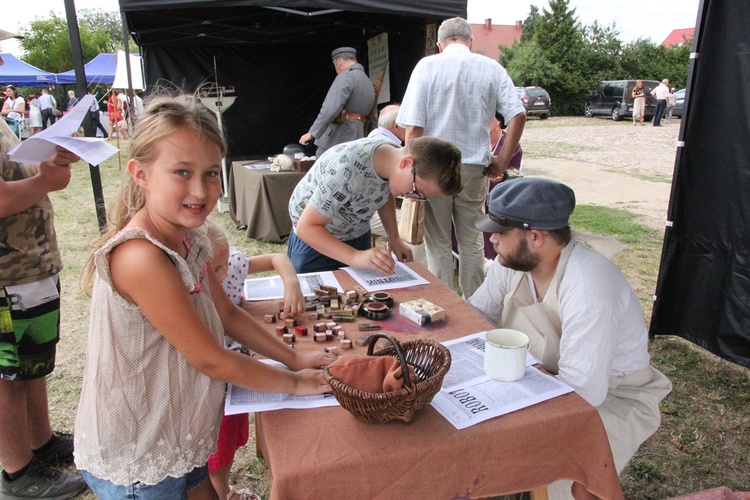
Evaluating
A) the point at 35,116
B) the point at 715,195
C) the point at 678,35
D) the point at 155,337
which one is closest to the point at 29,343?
the point at 155,337

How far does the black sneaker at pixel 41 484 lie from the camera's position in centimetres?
209

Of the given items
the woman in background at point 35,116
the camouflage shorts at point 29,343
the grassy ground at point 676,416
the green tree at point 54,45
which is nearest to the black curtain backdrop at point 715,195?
the grassy ground at point 676,416

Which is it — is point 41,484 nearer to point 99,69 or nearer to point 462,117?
point 462,117

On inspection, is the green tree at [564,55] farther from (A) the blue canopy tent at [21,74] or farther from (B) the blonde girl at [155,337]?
(B) the blonde girl at [155,337]

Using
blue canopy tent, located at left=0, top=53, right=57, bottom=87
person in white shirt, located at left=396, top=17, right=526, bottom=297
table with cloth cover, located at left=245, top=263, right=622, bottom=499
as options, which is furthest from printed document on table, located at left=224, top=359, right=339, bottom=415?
blue canopy tent, located at left=0, top=53, right=57, bottom=87

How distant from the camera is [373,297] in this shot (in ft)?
6.78

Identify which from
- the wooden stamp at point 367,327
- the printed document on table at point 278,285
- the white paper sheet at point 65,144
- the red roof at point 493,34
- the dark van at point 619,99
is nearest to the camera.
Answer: the white paper sheet at point 65,144

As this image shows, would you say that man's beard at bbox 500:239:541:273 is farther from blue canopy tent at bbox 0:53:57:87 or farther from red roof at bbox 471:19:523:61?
red roof at bbox 471:19:523:61

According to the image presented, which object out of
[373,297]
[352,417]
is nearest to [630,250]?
[373,297]

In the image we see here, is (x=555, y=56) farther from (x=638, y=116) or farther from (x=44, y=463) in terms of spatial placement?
(x=44, y=463)

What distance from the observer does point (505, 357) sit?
1.45 m

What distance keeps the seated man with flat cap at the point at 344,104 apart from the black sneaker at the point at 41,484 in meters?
4.17

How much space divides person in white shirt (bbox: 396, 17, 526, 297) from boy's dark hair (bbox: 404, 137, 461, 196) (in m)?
1.50

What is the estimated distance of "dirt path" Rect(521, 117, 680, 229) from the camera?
8.17 metres
